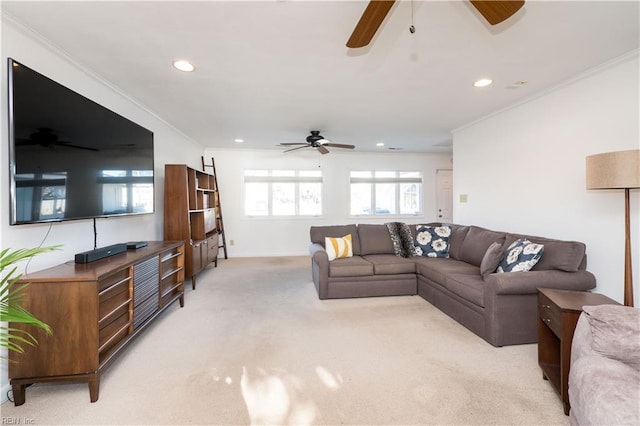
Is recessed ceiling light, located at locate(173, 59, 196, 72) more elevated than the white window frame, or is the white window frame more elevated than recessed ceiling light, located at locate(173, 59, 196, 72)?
recessed ceiling light, located at locate(173, 59, 196, 72)

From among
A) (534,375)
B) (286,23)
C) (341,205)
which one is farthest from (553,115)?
(341,205)

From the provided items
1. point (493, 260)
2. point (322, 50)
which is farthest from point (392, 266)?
point (322, 50)

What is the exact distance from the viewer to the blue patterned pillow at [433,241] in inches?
156

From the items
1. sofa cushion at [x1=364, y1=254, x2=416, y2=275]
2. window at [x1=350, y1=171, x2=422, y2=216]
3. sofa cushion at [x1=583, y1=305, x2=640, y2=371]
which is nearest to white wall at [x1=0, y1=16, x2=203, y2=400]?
sofa cushion at [x1=364, y1=254, x2=416, y2=275]

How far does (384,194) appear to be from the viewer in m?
6.99

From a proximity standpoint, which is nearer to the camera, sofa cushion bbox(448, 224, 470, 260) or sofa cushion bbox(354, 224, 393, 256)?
sofa cushion bbox(448, 224, 470, 260)

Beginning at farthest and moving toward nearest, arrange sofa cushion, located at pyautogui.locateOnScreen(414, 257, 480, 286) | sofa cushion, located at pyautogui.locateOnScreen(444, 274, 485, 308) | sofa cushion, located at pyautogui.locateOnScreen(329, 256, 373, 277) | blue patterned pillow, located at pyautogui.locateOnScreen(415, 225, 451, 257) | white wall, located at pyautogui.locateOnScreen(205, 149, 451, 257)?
white wall, located at pyautogui.locateOnScreen(205, 149, 451, 257) < blue patterned pillow, located at pyautogui.locateOnScreen(415, 225, 451, 257) < sofa cushion, located at pyautogui.locateOnScreen(329, 256, 373, 277) < sofa cushion, located at pyautogui.locateOnScreen(414, 257, 480, 286) < sofa cushion, located at pyautogui.locateOnScreen(444, 274, 485, 308)

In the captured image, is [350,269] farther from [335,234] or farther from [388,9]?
[388,9]

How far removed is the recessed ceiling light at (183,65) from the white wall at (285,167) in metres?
3.83

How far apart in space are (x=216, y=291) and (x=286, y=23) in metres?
3.36

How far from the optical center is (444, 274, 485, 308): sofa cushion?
2.55 metres

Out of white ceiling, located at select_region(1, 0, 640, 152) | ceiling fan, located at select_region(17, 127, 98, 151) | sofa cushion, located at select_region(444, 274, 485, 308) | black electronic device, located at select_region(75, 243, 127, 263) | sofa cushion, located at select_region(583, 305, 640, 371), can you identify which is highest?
white ceiling, located at select_region(1, 0, 640, 152)

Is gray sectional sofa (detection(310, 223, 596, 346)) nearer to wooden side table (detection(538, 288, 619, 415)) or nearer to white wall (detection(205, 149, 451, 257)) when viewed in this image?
wooden side table (detection(538, 288, 619, 415))

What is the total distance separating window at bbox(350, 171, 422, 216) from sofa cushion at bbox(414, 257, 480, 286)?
3.15m
